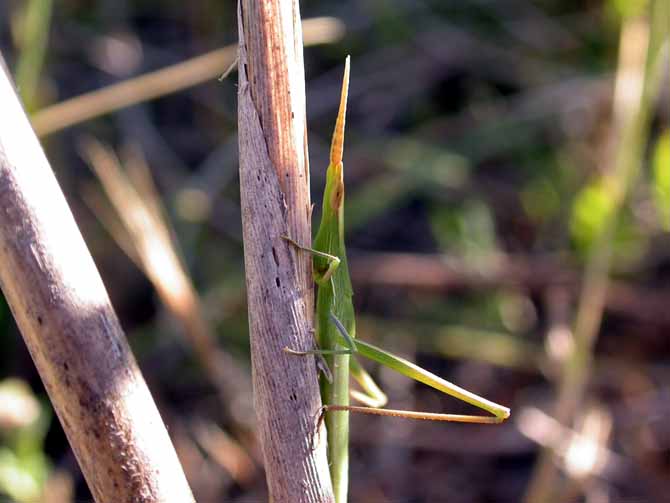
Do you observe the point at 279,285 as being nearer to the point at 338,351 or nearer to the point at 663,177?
the point at 338,351

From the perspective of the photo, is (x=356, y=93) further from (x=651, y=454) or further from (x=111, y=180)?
(x=651, y=454)

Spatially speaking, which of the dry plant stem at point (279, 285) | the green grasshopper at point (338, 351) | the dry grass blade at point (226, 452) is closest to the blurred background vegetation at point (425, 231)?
the dry grass blade at point (226, 452)

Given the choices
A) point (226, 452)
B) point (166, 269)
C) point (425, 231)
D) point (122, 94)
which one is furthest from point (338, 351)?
point (425, 231)

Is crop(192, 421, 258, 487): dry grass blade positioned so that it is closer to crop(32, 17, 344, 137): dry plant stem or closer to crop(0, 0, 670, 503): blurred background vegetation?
crop(0, 0, 670, 503): blurred background vegetation

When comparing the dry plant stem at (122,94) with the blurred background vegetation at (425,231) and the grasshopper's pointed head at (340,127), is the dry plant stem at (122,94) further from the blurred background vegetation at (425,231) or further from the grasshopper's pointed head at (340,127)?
the grasshopper's pointed head at (340,127)

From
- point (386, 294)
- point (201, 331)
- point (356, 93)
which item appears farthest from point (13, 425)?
point (356, 93)

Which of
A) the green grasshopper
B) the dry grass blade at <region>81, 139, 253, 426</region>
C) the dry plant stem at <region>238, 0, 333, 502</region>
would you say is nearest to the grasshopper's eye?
the green grasshopper
